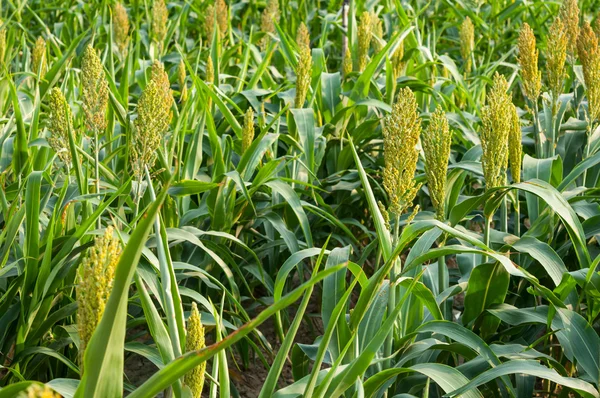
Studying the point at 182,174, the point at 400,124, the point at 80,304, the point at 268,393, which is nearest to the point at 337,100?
the point at 182,174

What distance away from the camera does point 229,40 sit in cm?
468

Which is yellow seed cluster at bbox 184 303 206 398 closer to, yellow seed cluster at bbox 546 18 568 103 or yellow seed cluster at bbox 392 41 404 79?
yellow seed cluster at bbox 546 18 568 103

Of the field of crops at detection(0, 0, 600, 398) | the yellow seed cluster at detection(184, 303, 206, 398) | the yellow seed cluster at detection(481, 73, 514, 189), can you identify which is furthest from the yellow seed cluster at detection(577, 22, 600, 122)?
the yellow seed cluster at detection(184, 303, 206, 398)

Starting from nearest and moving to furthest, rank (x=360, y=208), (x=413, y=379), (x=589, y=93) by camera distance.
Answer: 1. (x=413, y=379)
2. (x=589, y=93)
3. (x=360, y=208)

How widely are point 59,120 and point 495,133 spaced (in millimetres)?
1021

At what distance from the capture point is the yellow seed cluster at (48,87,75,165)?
2.01 meters

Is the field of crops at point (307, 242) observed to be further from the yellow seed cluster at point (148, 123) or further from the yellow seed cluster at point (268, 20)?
the yellow seed cluster at point (268, 20)

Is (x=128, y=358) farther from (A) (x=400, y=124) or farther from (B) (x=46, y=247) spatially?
(A) (x=400, y=124)

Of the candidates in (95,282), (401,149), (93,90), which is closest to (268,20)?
(93,90)

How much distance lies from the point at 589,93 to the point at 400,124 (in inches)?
39.6

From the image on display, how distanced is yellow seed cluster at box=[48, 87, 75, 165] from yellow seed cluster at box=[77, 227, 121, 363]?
974mm

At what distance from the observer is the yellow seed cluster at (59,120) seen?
2014 mm

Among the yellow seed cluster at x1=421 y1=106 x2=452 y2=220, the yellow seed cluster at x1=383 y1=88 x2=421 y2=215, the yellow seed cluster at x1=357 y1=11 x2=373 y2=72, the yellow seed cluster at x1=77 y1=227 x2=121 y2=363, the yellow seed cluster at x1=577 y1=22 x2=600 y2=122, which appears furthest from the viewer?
the yellow seed cluster at x1=357 y1=11 x2=373 y2=72

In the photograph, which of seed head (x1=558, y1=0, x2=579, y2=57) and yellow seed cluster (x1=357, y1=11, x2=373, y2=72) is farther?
yellow seed cluster (x1=357, y1=11, x2=373, y2=72)
